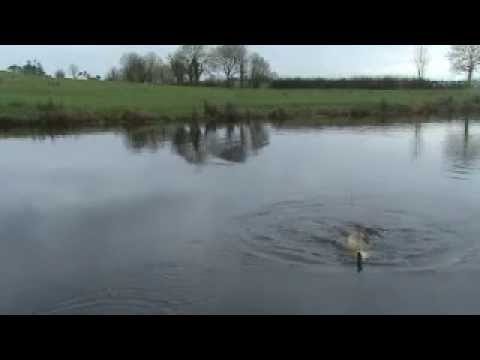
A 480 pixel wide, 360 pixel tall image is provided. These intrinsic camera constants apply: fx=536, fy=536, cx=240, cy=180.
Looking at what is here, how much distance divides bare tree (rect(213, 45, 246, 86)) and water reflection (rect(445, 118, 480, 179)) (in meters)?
47.2

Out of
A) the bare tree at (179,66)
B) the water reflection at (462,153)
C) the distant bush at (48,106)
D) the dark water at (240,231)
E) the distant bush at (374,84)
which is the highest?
the bare tree at (179,66)

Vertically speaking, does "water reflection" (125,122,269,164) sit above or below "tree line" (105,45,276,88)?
below

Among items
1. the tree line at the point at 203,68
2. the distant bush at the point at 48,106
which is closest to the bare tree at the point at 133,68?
the tree line at the point at 203,68

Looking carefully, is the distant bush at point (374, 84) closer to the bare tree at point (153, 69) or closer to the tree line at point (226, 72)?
the tree line at point (226, 72)

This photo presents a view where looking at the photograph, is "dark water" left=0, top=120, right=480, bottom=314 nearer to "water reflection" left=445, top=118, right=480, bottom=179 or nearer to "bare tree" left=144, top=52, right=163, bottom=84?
"water reflection" left=445, top=118, right=480, bottom=179

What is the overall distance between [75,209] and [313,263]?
959cm

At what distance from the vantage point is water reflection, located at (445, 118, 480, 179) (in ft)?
77.5

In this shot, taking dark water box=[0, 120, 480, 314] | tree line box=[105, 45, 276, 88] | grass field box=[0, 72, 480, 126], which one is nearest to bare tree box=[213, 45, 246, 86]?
tree line box=[105, 45, 276, 88]

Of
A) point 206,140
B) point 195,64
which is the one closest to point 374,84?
point 195,64

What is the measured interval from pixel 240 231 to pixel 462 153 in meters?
17.3

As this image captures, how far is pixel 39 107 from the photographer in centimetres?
4800

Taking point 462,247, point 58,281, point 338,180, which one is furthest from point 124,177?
point 462,247

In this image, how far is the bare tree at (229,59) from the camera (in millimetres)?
80000
